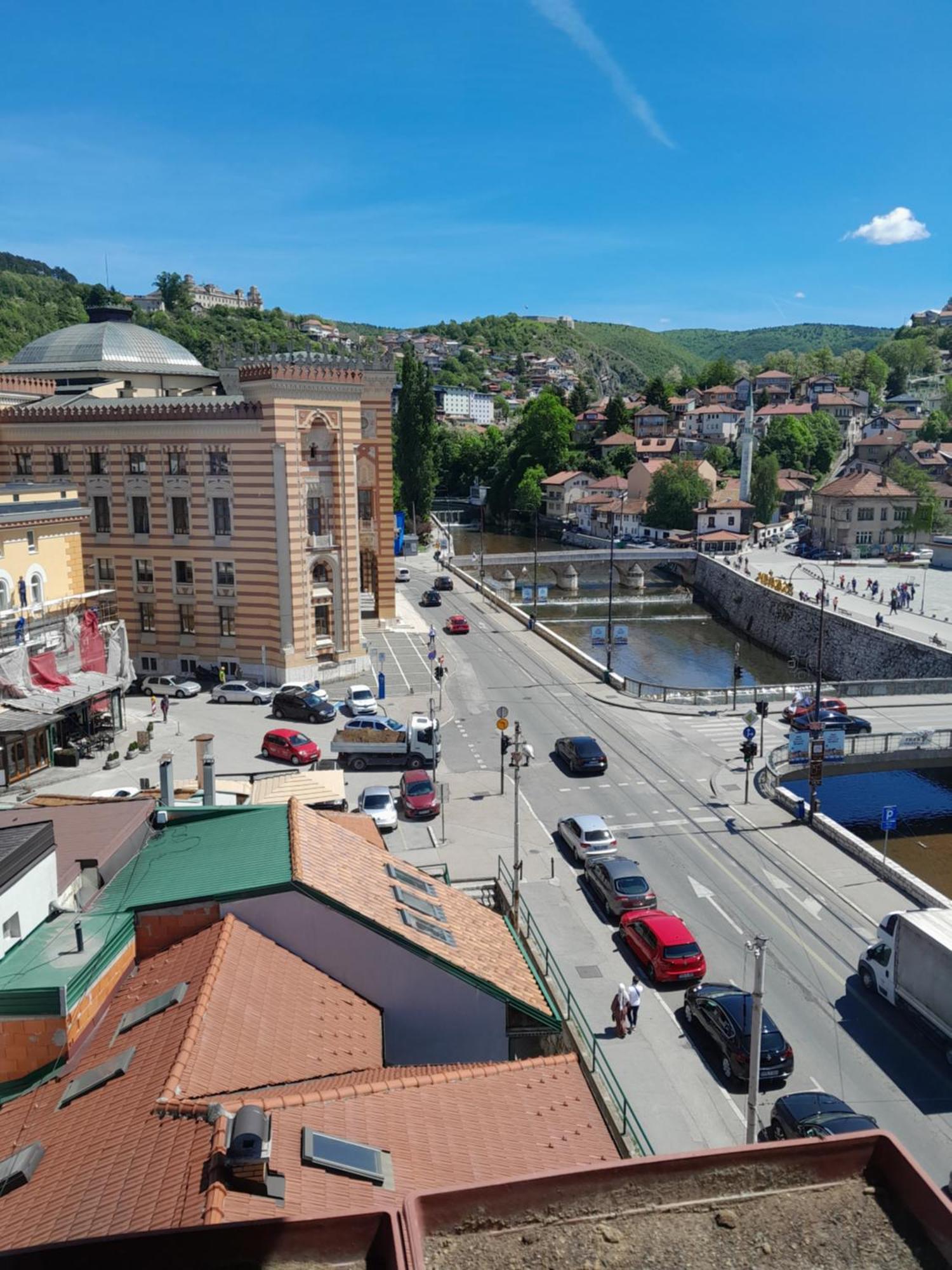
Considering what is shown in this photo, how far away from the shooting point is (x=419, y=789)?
2941 centimetres

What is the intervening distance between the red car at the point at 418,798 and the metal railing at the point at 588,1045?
21.1ft

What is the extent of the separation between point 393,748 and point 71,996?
22139mm

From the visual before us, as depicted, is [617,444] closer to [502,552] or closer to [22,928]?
[502,552]

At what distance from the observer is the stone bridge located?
90.9 m

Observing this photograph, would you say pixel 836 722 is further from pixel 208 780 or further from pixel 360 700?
pixel 208 780

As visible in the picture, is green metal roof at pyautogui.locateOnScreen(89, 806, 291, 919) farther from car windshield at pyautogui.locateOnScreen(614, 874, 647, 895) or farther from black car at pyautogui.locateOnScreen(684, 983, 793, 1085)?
car windshield at pyautogui.locateOnScreen(614, 874, 647, 895)

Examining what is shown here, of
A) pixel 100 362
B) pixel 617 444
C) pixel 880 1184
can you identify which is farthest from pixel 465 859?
pixel 617 444

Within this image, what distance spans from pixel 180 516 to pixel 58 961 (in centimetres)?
3389

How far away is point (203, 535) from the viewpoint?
1715 inches

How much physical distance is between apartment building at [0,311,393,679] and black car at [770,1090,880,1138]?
105ft

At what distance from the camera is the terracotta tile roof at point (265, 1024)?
33.2ft

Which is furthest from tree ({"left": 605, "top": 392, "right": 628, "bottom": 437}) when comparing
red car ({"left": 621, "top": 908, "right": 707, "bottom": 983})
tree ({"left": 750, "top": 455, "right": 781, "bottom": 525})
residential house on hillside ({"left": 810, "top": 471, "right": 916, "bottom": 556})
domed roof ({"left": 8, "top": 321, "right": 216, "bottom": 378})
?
red car ({"left": 621, "top": 908, "right": 707, "bottom": 983})

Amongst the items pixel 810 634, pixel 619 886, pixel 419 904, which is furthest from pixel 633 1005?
pixel 810 634

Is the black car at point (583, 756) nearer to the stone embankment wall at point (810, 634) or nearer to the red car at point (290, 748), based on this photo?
the red car at point (290, 748)
